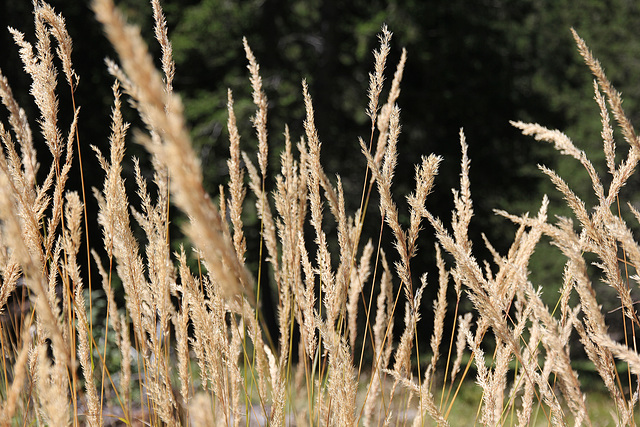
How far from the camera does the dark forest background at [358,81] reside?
9011 millimetres

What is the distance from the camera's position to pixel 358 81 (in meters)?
9.33

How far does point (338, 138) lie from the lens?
30.4 feet

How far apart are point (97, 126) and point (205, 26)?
2268 mm

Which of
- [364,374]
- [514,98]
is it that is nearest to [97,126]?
[364,374]

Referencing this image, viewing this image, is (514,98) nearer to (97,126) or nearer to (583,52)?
(97,126)

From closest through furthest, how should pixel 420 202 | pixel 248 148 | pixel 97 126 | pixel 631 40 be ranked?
pixel 420 202
pixel 97 126
pixel 248 148
pixel 631 40

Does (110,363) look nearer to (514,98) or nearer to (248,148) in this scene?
(248,148)

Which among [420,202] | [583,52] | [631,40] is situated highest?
[631,40]

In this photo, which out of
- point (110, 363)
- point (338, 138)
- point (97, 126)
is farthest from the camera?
point (338, 138)

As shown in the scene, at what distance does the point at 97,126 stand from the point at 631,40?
1243cm

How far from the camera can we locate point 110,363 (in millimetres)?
5816

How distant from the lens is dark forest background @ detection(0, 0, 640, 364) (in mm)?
9011

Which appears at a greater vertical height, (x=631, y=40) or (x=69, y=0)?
(x=631, y=40)

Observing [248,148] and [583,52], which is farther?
[248,148]
